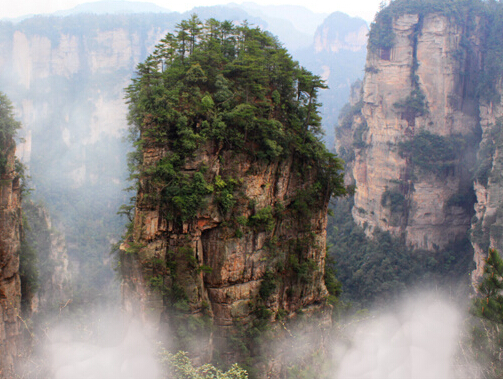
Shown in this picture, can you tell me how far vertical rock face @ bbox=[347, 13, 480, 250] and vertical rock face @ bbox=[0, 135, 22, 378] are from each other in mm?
36885

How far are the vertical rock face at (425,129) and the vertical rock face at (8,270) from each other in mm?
36885

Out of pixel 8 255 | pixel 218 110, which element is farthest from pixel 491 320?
pixel 8 255

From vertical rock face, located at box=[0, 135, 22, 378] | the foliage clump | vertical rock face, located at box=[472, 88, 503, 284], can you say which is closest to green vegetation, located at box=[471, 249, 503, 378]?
the foliage clump

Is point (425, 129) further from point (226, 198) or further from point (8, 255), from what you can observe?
point (8, 255)

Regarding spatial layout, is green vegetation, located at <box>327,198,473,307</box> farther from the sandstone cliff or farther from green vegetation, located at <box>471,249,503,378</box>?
green vegetation, located at <box>471,249,503,378</box>

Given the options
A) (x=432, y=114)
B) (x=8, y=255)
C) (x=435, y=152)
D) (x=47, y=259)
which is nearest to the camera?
(x=8, y=255)

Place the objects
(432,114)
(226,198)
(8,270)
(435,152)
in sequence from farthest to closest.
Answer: (432,114) < (435,152) < (8,270) < (226,198)

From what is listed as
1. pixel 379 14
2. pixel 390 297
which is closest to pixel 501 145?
pixel 390 297

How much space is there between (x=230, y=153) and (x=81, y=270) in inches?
1554

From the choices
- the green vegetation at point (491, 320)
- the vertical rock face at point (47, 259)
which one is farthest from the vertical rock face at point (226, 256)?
the vertical rock face at point (47, 259)

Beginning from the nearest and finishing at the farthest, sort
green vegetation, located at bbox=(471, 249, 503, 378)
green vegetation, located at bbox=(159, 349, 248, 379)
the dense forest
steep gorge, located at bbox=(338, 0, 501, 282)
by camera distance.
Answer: green vegetation, located at bbox=(471, 249, 503, 378), green vegetation, located at bbox=(159, 349, 248, 379), the dense forest, steep gorge, located at bbox=(338, 0, 501, 282)

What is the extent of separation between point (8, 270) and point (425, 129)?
40.5 meters

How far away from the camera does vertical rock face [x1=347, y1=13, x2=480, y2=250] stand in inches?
1711

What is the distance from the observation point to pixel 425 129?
4450cm
